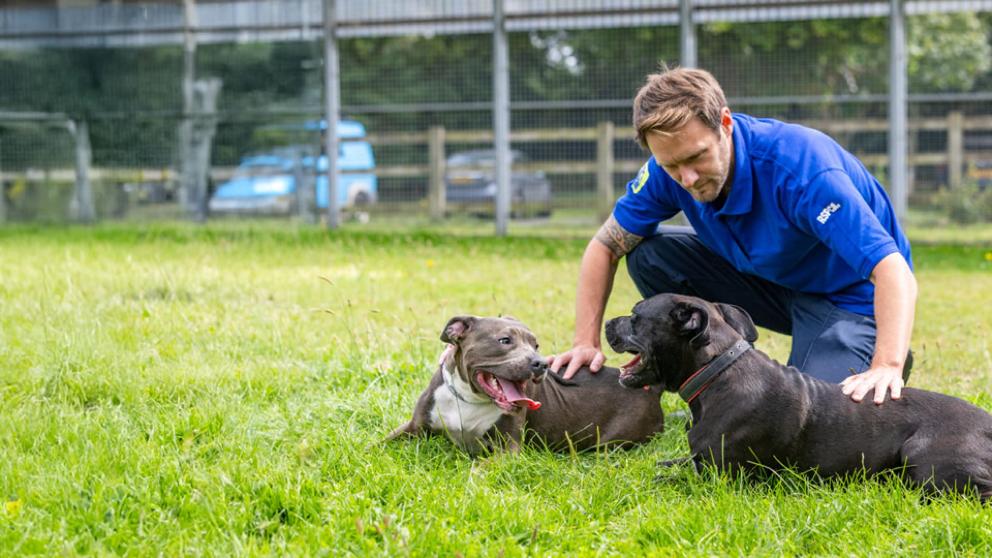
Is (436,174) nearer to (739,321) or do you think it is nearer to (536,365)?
(536,365)

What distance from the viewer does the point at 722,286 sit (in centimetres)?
505

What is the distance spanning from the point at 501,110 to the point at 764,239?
30.3 ft

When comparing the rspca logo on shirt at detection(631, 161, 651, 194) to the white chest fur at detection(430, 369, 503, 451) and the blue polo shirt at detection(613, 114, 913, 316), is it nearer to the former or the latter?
the blue polo shirt at detection(613, 114, 913, 316)

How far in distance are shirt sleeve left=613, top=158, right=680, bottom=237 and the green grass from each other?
86cm

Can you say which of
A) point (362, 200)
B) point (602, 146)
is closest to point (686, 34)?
point (602, 146)

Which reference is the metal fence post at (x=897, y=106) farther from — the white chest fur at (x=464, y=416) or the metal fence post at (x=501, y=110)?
the white chest fur at (x=464, y=416)

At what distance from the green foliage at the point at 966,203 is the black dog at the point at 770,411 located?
1015cm

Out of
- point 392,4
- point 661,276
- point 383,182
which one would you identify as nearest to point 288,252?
point 383,182

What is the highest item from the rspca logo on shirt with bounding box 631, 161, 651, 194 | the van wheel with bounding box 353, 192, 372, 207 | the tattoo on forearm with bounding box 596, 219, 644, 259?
the rspca logo on shirt with bounding box 631, 161, 651, 194

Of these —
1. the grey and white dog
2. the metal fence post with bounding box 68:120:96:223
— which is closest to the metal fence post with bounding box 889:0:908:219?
the grey and white dog

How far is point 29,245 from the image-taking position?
11461mm

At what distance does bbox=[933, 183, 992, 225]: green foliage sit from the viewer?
42.9ft

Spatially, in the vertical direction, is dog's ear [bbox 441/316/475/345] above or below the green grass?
above

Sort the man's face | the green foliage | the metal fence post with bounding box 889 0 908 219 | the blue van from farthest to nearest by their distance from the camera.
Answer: the blue van < the green foliage < the metal fence post with bounding box 889 0 908 219 < the man's face
